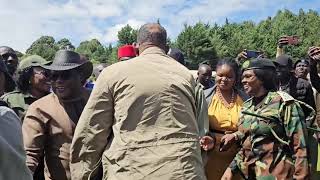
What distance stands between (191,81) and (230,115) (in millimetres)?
1627

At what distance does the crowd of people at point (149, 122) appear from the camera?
336 centimetres

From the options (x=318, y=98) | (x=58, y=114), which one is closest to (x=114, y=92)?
(x=58, y=114)

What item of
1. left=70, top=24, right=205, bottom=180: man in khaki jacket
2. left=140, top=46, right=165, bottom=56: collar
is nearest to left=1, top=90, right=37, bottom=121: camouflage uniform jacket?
left=70, top=24, right=205, bottom=180: man in khaki jacket

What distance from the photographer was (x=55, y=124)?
4102mm

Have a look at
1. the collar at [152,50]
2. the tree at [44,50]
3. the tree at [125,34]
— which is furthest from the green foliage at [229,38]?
the collar at [152,50]

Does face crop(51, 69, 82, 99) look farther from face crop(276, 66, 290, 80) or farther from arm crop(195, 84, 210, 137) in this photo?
face crop(276, 66, 290, 80)

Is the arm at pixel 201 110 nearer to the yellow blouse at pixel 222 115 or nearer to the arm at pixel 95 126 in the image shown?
the arm at pixel 95 126

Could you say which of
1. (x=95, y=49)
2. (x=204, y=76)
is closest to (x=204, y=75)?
(x=204, y=76)

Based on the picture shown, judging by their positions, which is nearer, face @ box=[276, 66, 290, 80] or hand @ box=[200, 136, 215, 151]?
hand @ box=[200, 136, 215, 151]

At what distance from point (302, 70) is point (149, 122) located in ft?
16.1

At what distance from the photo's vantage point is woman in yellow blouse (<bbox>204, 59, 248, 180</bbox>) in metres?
5.18

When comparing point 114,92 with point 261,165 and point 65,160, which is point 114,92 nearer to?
point 65,160

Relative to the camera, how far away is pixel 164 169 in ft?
11.0

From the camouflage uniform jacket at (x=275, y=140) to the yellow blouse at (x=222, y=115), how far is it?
508 millimetres
